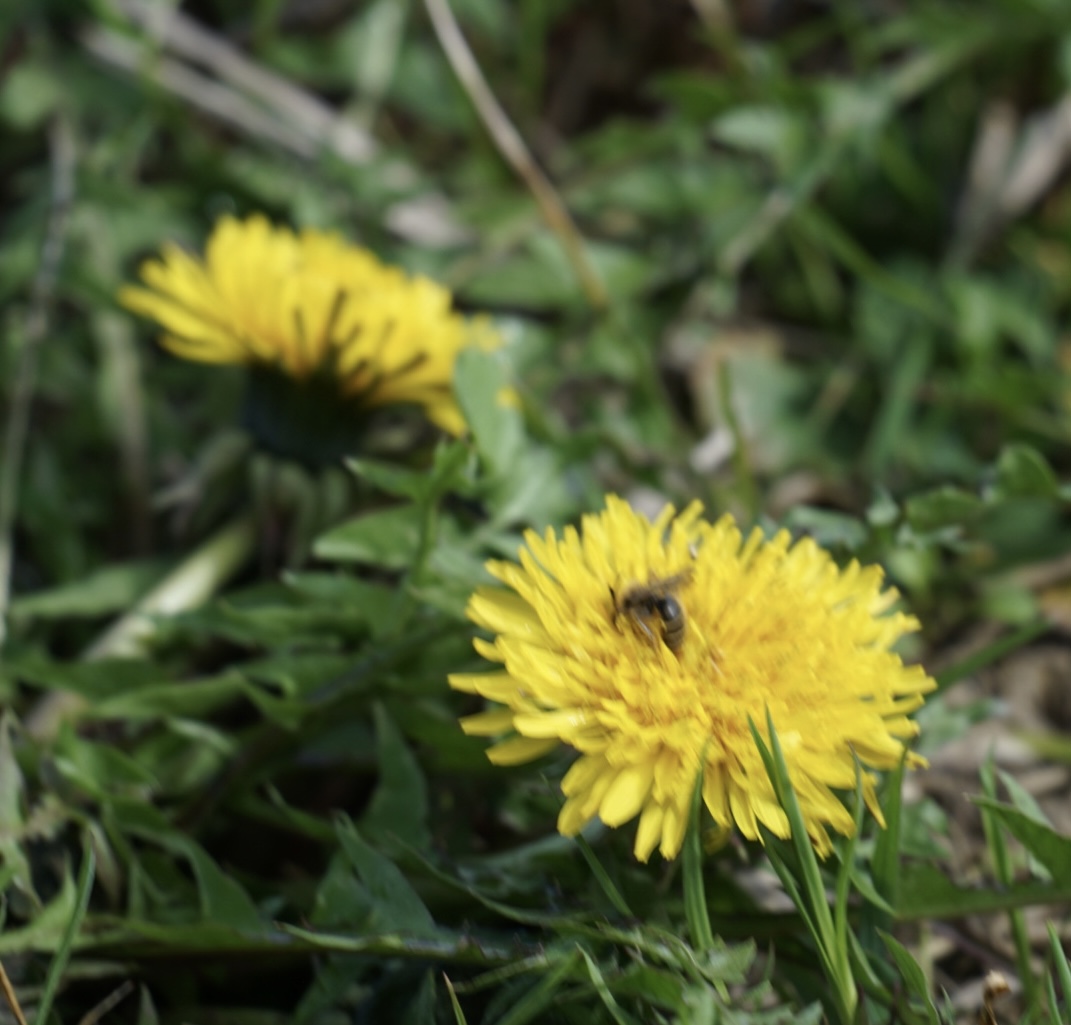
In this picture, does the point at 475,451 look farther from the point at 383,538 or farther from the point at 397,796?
the point at 397,796


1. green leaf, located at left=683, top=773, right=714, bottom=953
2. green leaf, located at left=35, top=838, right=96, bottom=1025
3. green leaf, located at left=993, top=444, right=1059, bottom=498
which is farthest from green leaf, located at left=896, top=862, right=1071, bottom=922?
green leaf, located at left=35, top=838, right=96, bottom=1025

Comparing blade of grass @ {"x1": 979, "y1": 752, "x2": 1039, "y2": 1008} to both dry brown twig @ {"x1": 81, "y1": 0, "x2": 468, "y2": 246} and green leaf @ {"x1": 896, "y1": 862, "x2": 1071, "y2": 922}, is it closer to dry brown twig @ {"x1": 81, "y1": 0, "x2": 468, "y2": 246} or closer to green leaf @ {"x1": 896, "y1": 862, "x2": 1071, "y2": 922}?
green leaf @ {"x1": 896, "y1": 862, "x2": 1071, "y2": 922}

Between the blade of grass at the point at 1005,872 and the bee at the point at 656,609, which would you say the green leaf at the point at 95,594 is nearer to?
the bee at the point at 656,609

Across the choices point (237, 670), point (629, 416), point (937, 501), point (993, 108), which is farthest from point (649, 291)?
point (237, 670)

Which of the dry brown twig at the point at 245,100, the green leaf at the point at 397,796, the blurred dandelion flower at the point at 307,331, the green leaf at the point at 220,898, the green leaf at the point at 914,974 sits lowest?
the green leaf at the point at 914,974

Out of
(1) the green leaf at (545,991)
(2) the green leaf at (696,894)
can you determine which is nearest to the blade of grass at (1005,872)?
(2) the green leaf at (696,894)

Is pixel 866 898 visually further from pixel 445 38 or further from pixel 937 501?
pixel 445 38
